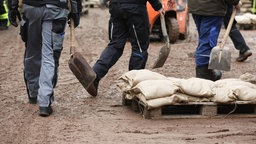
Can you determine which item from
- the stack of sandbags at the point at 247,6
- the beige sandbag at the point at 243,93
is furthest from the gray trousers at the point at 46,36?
the stack of sandbags at the point at 247,6

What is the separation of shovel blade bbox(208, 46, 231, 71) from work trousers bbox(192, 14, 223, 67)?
0.24m

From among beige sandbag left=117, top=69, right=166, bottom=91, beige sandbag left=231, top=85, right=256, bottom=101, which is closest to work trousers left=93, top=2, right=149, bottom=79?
beige sandbag left=117, top=69, right=166, bottom=91

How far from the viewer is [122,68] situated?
9297 millimetres

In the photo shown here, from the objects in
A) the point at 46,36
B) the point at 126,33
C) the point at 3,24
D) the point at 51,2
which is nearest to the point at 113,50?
the point at 126,33

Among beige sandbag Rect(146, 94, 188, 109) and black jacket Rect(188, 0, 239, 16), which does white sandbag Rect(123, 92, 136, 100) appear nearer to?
beige sandbag Rect(146, 94, 188, 109)

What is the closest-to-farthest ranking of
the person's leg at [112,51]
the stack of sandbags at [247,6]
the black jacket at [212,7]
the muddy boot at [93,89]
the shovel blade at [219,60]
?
the muddy boot at [93,89], the person's leg at [112,51], the shovel blade at [219,60], the black jacket at [212,7], the stack of sandbags at [247,6]

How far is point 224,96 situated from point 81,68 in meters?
1.63

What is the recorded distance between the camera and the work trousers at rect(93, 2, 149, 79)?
6.98m

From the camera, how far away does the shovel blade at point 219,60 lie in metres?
7.24

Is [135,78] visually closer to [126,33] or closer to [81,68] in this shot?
[81,68]

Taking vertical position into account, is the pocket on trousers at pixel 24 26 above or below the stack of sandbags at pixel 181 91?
above

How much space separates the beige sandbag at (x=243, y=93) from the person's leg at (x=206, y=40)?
1.38 meters

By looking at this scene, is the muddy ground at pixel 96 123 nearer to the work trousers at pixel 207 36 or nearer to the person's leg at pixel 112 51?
the person's leg at pixel 112 51

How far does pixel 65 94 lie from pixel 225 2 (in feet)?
7.78
